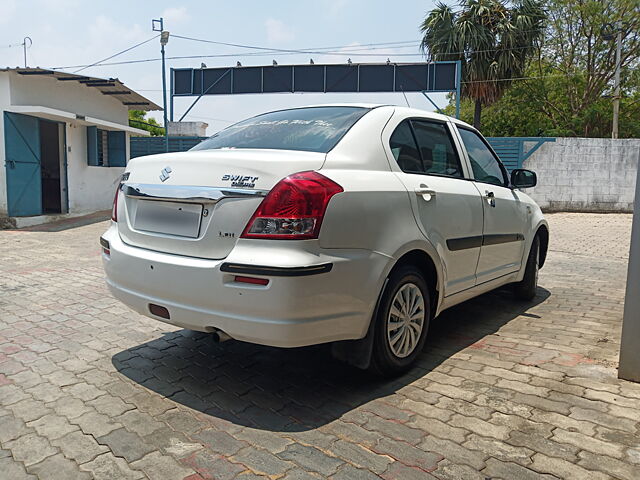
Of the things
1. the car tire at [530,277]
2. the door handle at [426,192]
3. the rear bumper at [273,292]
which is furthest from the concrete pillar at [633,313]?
the car tire at [530,277]

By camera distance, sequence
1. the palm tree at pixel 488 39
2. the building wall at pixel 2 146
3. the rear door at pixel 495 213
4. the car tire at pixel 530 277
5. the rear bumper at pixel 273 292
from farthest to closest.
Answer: the palm tree at pixel 488 39 < the building wall at pixel 2 146 < the car tire at pixel 530 277 < the rear door at pixel 495 213 < the rear bumper at pixel 273 292

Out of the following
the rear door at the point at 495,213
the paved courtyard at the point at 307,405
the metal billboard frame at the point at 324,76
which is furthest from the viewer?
the metal billboard frame at the point at 324,76

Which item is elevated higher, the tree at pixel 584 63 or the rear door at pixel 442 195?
the tree at pixel 584 63

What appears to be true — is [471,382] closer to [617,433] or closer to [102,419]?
[617,433]

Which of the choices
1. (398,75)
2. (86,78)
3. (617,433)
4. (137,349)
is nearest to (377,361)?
(617,433)

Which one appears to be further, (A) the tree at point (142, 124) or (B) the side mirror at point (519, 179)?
(A) the tree at point (142, 124)

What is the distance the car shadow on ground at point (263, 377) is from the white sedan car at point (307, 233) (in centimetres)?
24

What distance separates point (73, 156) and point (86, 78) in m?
2.14

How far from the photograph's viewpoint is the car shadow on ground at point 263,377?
2.88m

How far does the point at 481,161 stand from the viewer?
445 centimetres

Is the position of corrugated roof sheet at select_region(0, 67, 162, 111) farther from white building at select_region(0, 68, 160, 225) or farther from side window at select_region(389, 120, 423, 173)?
side window at select_region(389, 120, 423, 173)

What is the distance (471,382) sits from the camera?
326cm

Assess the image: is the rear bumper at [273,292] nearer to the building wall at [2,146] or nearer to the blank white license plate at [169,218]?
the blank white license plate at [169,218]

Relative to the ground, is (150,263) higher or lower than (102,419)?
higher
